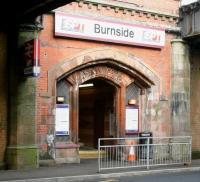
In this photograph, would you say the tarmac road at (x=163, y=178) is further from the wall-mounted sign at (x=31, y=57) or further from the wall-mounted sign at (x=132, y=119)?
the wall-mounted sign at (x=132, y=119)

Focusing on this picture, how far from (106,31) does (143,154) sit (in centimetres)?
452

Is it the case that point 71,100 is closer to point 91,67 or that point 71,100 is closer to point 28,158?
point 91,67

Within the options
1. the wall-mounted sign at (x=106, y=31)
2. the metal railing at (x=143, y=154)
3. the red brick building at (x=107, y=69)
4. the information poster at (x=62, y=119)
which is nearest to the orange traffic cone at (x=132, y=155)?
the metal railing at (x=143, y=154)

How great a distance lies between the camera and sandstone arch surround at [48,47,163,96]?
1706cm

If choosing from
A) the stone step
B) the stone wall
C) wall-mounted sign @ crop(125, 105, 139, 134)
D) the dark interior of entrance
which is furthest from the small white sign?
the stone wall

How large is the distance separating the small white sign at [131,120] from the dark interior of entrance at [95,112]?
2.15 feet

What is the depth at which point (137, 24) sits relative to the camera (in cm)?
1884

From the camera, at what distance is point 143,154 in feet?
55.2

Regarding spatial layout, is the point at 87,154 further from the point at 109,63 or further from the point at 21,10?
the point at 21,10

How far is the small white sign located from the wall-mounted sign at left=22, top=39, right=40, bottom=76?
5283 mm

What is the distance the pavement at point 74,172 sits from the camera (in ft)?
45.0

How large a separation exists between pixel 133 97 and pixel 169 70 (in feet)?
5.99

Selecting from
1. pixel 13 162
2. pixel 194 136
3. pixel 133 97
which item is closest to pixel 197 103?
pixel 194 136

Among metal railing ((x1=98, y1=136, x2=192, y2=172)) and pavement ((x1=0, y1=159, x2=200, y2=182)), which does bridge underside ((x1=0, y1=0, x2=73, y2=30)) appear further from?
pavement ((x1=0, y1=159, x2=200, y2=182))
